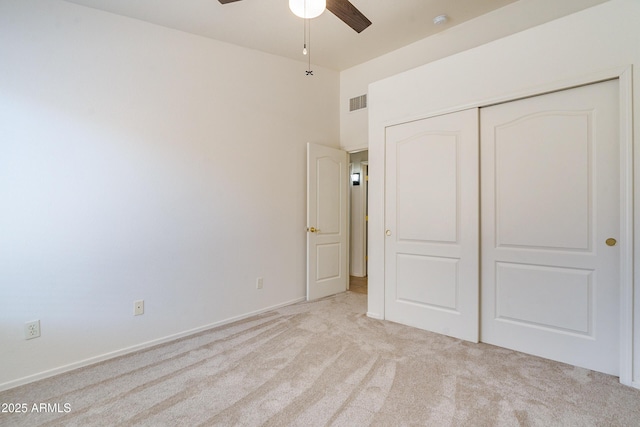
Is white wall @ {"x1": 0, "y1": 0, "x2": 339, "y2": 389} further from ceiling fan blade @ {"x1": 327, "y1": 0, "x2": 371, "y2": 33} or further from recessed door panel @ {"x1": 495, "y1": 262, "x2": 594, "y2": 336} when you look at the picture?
recessed door panel @ {"x1": 495, "y1": 262, "x2": 594, "y2": 336}

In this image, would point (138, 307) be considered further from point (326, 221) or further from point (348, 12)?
point (348, 12)

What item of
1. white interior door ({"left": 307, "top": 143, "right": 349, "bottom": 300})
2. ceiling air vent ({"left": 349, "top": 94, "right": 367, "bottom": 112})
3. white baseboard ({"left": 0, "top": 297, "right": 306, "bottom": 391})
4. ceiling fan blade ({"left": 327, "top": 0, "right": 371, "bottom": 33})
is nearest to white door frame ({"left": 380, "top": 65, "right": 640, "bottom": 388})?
ceiling fan blade ({"left": 327, "top": 0, "right": 371, "bottom": 33})

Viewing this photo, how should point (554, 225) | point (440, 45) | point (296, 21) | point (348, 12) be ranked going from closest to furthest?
point (348, 12) < point (554, 225) < point (296, 21) < point (440, 45)

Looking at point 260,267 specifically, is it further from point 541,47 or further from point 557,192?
point 541,47

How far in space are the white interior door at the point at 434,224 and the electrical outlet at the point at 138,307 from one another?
Answer: 236 cm

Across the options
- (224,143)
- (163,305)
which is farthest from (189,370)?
(224,143)

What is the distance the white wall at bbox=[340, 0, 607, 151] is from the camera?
2.87 m

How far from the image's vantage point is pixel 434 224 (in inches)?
113

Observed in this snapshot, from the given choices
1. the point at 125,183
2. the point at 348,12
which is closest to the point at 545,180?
the point at 348,12

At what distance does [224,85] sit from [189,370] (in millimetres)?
2708

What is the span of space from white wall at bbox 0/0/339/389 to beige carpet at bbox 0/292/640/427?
44cm

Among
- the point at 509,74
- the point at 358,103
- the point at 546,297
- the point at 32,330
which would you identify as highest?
the point at 358,103

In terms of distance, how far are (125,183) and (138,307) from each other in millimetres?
1084

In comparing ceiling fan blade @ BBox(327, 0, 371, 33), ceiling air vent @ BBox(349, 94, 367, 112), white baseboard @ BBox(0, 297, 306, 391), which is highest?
ceiling air vent @ BBox(349, 94, 367, 112)
